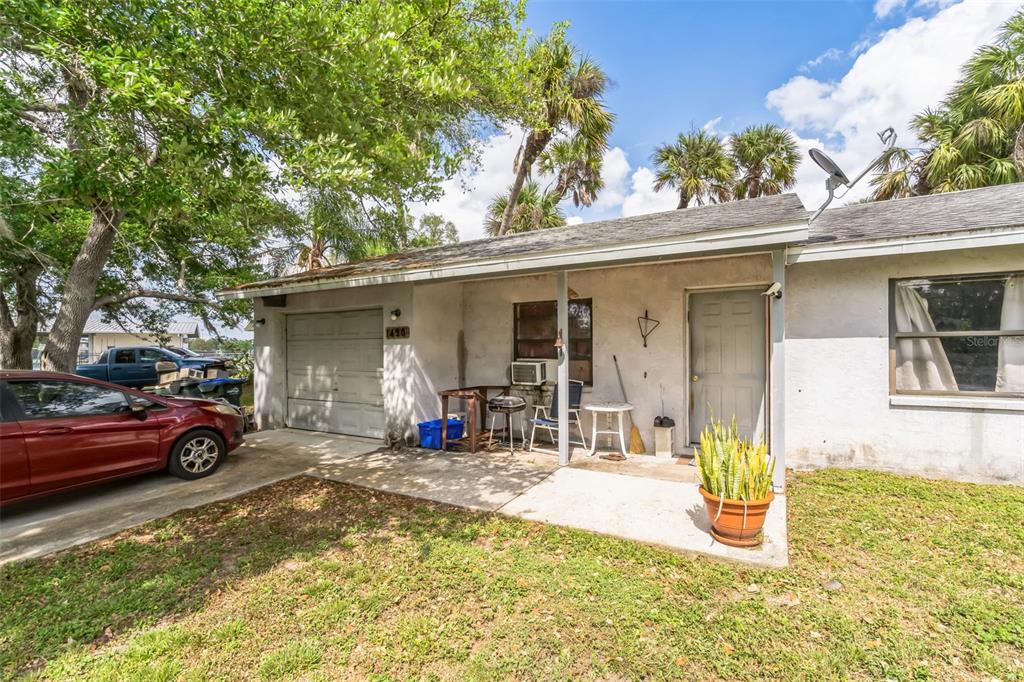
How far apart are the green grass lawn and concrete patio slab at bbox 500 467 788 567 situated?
149 mm

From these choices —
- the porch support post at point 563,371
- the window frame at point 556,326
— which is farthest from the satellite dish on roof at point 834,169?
the window frame at point 556,326

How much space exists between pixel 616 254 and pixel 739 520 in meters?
2.66

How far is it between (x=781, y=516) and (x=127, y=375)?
57.8 ft

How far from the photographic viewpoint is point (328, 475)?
212 inches

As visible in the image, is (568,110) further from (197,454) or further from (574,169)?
(197,454)

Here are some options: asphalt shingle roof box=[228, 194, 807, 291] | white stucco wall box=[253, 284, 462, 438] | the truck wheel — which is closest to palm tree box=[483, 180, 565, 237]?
asphalt shingle roof box=[228, 194, 807, 291]

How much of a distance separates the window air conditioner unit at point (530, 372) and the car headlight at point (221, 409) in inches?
156

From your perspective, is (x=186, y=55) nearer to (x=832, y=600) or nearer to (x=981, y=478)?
(x=832, y=600)

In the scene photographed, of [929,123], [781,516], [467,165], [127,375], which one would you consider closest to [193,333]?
[127,375]

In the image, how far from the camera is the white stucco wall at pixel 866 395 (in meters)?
4.61

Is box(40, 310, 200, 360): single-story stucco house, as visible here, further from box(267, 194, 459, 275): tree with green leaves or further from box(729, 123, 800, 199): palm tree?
box(729, 123, 800, 199): palm tree

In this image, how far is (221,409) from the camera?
558 centimetres

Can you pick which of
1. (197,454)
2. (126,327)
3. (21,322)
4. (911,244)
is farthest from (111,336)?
(911,244)

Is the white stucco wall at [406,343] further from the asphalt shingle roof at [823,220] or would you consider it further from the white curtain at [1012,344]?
the white curtain at [1012,344]
